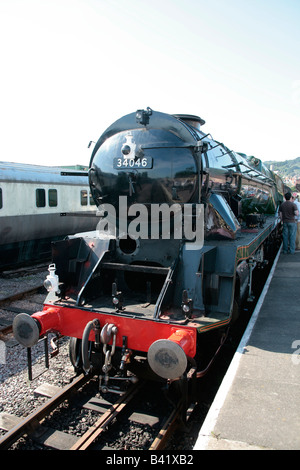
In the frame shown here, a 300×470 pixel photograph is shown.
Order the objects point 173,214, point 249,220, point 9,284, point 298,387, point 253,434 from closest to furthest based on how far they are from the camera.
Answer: point 253,434
point 298,387
point 173,214
point 249,220
point 9,284

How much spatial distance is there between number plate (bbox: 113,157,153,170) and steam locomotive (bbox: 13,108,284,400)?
13 mm

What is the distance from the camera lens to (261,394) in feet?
10.2

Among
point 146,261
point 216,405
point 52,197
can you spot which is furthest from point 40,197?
point 216,405

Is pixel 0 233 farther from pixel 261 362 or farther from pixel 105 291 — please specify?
pixel 261 362

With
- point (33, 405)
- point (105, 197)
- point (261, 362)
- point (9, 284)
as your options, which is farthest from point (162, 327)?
point (9, 284)

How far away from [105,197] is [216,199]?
1483mm

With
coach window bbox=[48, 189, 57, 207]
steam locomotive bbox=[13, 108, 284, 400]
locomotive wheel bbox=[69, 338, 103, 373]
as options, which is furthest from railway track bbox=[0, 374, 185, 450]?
coach window bbox=[48, 189, 57, 207]

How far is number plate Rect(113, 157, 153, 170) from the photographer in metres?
4.26

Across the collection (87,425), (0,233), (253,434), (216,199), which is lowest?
(87,425)

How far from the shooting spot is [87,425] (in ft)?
11.3

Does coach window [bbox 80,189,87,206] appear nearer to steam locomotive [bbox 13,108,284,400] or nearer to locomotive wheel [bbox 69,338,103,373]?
steam locomotive [bbox 13,108,284,400]

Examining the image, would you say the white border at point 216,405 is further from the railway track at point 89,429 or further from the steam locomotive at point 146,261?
the railway track at point 89,429

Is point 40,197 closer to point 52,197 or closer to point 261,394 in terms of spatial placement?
point 52,197

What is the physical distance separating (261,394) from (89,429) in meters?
1.64
